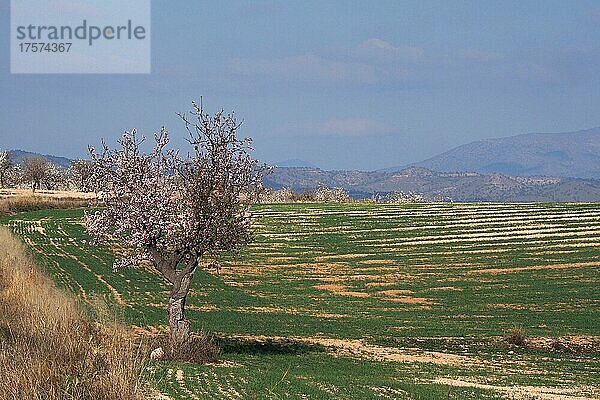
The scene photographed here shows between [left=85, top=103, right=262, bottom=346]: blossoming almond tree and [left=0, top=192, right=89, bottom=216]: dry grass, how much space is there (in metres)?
66.5

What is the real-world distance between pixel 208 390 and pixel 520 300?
2831 centimetres

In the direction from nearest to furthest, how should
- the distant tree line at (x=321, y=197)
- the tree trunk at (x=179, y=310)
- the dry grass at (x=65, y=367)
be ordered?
1. the dry grass at (x=65, y=367)
2. the tree trunk at (x=179, y=310)
3. the distant tree line at (x=321, y=197)

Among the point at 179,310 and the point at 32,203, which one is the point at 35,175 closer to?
the point at 32,203

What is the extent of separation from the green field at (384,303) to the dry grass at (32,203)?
1252 centimetres

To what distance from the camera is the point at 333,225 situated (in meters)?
72.9

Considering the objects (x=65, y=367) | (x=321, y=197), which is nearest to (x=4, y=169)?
(x=321, y=197)

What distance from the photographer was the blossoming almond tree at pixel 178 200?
23078mm

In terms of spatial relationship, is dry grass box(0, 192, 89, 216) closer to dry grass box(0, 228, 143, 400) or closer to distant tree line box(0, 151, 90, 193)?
distant tree line box(0, 151, 90, 193)

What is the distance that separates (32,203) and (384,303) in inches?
2481

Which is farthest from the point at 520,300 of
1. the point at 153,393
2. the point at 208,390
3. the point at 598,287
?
the point at 153,393

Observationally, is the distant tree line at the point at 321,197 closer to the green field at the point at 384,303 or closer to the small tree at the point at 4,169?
the green field at the point at 384,303

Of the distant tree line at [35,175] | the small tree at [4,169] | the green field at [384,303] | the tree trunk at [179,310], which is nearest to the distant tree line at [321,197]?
the distant tree line at [35,175]

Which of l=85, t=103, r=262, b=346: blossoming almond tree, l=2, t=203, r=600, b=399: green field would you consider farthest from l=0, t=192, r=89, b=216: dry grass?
l=85, t=103, r=262, b=346: blossoming almond tree

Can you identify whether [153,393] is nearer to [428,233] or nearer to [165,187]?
[165,187]
